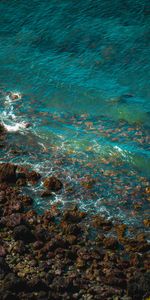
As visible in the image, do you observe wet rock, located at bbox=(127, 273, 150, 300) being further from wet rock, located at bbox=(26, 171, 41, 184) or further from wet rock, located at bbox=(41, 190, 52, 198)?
wet rock, located at bbox=(26, 171, 41, 184)

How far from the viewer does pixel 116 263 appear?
138ft

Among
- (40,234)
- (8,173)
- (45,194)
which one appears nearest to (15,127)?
(8,173)

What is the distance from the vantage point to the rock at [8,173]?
50625 mm

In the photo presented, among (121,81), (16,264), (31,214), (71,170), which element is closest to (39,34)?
(121,81)

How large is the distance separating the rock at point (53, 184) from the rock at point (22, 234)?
7.12m

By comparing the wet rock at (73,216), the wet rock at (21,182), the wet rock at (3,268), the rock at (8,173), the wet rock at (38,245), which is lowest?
the wet rock at (73,216)

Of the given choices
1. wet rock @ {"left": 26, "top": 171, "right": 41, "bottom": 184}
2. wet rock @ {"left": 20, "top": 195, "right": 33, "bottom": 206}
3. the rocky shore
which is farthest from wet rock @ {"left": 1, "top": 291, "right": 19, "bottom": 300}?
wet rock @ {"left": 26, "top": 171, "right": 41, "bottom": 184}

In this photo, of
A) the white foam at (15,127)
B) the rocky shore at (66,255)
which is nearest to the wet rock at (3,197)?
the rocky shore at (66,255)

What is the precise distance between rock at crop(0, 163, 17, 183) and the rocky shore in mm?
775

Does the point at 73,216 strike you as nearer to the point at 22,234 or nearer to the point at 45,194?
the point at 45,194

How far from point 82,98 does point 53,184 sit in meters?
17.3

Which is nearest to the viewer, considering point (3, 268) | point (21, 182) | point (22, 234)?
point (3, 268)

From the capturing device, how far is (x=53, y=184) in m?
50.6

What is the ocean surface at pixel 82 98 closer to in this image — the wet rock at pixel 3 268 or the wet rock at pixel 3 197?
the wet rock at pixel 3 197
